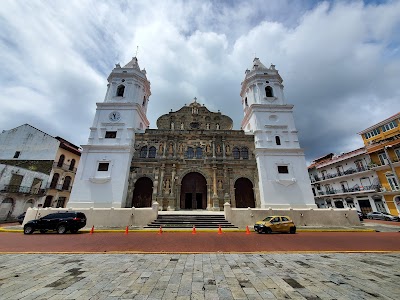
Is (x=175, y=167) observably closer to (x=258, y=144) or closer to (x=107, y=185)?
(x=107, y=185)

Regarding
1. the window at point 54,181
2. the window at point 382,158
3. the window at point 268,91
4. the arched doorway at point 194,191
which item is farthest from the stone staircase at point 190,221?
the window at point 382,158

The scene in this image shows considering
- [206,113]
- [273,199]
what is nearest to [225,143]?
[206,113]

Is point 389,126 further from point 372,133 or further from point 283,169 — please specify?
point 283,169

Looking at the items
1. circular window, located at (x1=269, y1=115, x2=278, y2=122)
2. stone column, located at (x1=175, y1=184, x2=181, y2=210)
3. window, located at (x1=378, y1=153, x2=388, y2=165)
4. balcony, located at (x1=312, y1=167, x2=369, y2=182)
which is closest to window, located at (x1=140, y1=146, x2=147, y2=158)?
stone column, located at (x1=175, y1=184, x2=181, y2=210)

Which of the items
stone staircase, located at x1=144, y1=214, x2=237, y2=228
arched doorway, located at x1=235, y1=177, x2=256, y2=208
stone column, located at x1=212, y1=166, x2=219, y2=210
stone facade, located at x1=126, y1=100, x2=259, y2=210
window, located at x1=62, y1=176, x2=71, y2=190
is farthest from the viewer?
window, located at x1=62, y1=176, x2=71, y2=190

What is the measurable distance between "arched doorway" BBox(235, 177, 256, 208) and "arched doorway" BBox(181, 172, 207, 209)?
13.5 ft

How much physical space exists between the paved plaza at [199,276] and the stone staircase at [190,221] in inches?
315

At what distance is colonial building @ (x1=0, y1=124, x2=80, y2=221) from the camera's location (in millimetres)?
21484

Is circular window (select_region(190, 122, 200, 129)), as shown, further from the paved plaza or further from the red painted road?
the paved plaza

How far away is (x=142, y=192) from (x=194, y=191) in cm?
651

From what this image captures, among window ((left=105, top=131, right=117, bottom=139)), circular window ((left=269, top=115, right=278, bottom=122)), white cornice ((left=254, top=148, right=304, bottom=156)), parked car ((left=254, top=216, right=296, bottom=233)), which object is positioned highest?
circular window ((left=269, top=115, right=278, bottom=122))

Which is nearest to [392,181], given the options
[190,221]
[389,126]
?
[389,126]

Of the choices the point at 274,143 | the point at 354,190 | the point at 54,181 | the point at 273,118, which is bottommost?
the point at 354,190

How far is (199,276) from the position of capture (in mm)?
4656
